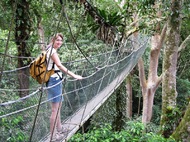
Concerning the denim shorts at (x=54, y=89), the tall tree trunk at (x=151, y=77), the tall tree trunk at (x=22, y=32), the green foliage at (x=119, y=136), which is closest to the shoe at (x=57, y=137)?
the denim shorts at (x=54, y=89)

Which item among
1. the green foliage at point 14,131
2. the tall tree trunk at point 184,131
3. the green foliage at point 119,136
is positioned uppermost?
the green foliage at point 14,131

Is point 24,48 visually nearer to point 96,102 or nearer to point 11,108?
point 96,102

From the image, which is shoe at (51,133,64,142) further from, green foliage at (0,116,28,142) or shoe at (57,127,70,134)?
green foliage at (0,116,28,142)

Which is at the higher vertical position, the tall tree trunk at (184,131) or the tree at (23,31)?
the tree at (23,31)

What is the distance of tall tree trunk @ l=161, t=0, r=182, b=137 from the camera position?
3215 millimetres

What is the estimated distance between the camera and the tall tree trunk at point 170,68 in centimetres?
321

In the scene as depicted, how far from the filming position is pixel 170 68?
3408 mm

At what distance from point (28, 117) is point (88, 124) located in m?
3.76

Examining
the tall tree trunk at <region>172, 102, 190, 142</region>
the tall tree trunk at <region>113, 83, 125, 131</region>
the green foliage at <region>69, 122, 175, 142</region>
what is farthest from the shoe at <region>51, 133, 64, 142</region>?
the tall tree trunk at <region>113, 83, 125, 131</region>

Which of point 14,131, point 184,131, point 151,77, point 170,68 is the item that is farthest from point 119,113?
point 14,131

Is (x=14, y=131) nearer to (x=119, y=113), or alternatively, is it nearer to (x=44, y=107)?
(x=44, y=107)

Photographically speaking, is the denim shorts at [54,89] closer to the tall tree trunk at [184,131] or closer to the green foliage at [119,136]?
the green foliage at [119,136]

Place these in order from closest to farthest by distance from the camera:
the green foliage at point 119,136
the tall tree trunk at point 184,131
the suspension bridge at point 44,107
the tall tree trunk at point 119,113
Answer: the suspension bridge at point 44,107
the tall tree trunk at point 184,131
the green foliage at point 119,136
the tall tree trunk at point 119,113

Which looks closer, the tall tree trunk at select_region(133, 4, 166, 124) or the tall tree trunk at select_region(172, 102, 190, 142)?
the tall tree trunk at select_region(172, 102, 190, 142)
